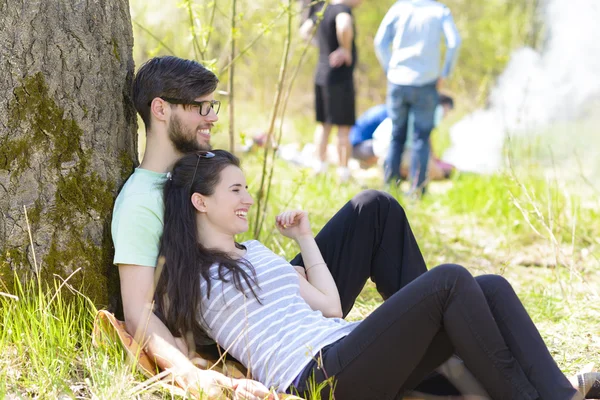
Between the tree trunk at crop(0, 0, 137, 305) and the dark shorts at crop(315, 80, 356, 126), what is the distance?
4.02m

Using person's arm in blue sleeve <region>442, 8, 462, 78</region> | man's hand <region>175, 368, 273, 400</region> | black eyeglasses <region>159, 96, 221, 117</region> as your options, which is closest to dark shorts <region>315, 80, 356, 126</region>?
person's arm in blue sleeve <region>442, 8, 462, 78</region>

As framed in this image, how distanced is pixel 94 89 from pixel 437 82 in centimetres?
376

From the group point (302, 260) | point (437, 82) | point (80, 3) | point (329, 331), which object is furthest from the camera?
point (437, 82)

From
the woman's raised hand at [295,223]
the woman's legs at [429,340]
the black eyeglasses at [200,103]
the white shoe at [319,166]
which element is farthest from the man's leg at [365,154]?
the woman's legs at [429,340]

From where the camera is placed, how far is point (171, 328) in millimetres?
2426

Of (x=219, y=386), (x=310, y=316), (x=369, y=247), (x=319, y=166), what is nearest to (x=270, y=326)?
(x=310, y=316)

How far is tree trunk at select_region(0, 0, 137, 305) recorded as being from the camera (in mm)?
2473

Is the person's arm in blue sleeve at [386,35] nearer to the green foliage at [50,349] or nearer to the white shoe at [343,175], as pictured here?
the white shoe at [343,175]

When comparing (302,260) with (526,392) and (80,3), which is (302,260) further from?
(80,3)

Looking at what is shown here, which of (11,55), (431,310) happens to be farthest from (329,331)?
(11,55)

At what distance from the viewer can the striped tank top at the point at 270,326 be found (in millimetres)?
2312

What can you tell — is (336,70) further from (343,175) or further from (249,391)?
(249,391)

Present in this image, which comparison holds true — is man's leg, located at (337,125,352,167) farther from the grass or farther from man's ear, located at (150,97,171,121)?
man's ear, located at (150,97,171,121)

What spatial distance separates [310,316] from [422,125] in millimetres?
3692
